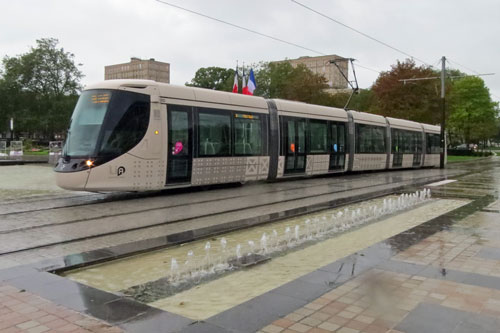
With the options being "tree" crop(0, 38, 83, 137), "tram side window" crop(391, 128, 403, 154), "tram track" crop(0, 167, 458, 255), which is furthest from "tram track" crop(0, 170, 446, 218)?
"tree" crop(0, 38, 83, 137)

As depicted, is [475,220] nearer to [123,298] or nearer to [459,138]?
[123,298]

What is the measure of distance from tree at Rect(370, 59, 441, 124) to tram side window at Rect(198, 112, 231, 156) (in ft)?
102

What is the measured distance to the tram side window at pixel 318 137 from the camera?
65.3 ft

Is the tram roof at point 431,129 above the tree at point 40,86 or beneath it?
beneath

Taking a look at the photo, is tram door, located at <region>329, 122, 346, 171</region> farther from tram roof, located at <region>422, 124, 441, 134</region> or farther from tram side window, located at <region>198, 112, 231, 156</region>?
tram roof, located at <region>422, 124, 441, 134</region>

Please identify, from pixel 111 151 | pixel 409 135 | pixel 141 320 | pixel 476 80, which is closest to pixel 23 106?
pixel 409 135

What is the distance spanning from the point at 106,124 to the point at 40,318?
346 inches

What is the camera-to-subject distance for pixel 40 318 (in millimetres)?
3859

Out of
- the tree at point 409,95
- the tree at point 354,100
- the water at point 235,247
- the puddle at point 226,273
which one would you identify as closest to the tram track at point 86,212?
the water at point 235,247

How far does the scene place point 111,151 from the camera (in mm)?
12000

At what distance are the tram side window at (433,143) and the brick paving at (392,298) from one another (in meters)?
28.4

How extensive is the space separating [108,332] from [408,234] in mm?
5671

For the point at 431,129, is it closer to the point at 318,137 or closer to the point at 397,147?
the point at 397,147

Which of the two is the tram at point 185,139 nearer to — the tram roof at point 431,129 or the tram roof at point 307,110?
the tram roof at point 307,110
